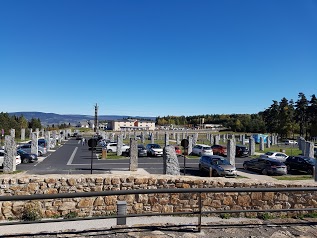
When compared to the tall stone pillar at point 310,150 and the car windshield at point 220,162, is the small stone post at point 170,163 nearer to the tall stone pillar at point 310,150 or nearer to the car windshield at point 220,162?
the car windshield at point 220,162

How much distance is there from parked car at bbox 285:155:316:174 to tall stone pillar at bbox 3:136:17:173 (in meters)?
23.2

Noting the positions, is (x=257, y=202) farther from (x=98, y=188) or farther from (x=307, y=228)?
(x=98, y=188)

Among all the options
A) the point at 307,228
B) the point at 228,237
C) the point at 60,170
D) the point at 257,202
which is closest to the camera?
the point at 228,237

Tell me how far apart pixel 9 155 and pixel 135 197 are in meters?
14.2

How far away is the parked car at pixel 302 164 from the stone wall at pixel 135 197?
16.6 metres

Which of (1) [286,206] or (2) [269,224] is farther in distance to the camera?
(1) [286,206]

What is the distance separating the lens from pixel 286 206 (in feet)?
35.4

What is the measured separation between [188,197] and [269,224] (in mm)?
4779

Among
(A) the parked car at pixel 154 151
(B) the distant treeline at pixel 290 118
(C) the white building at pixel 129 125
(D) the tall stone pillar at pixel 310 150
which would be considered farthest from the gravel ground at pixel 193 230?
(C) the white building at pixel 129 125

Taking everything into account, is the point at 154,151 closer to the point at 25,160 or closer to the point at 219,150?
the point at 219,150

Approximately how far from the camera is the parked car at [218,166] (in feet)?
72.2

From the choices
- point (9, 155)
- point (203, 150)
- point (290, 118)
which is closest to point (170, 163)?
point (9, 155)

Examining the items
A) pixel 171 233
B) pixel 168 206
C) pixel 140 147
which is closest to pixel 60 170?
pixel 140 147

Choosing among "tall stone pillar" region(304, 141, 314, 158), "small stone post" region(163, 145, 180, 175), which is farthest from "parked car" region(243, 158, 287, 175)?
"small stone post" region(163, 145, 180, 175)
